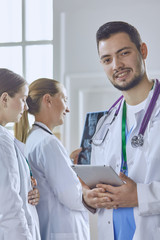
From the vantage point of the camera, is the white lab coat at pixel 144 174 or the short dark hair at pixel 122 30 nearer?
the white lab coat at pixel 144 174

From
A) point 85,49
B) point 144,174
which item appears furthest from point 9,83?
point 85,49

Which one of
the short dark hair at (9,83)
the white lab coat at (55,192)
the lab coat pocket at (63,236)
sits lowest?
the lab coat pocket at (63,236)

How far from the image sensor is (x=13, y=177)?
5.14ft

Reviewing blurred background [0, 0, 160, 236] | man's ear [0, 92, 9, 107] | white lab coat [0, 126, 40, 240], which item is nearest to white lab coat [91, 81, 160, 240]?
white lab coat [0, 126, 40, 240]

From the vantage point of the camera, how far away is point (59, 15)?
2.89m

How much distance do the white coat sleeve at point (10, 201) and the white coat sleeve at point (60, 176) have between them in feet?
1.30

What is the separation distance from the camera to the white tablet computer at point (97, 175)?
4.49ft

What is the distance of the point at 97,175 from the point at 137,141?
20cm

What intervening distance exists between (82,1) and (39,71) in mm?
683

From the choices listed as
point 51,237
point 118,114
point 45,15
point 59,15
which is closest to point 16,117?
point 118,114

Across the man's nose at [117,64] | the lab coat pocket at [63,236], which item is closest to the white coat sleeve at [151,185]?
the man's nose at [117,64]

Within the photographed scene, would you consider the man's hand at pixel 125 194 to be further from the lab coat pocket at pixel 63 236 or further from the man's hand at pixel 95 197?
the lab coat pocket at pixel 63 236

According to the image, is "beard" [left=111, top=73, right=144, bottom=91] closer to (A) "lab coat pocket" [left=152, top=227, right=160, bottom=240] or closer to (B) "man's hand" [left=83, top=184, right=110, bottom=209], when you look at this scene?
(B) "man's hand" [left=83, top=184, right=110, bottom=209]

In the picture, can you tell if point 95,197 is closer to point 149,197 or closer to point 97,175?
point 97,175
